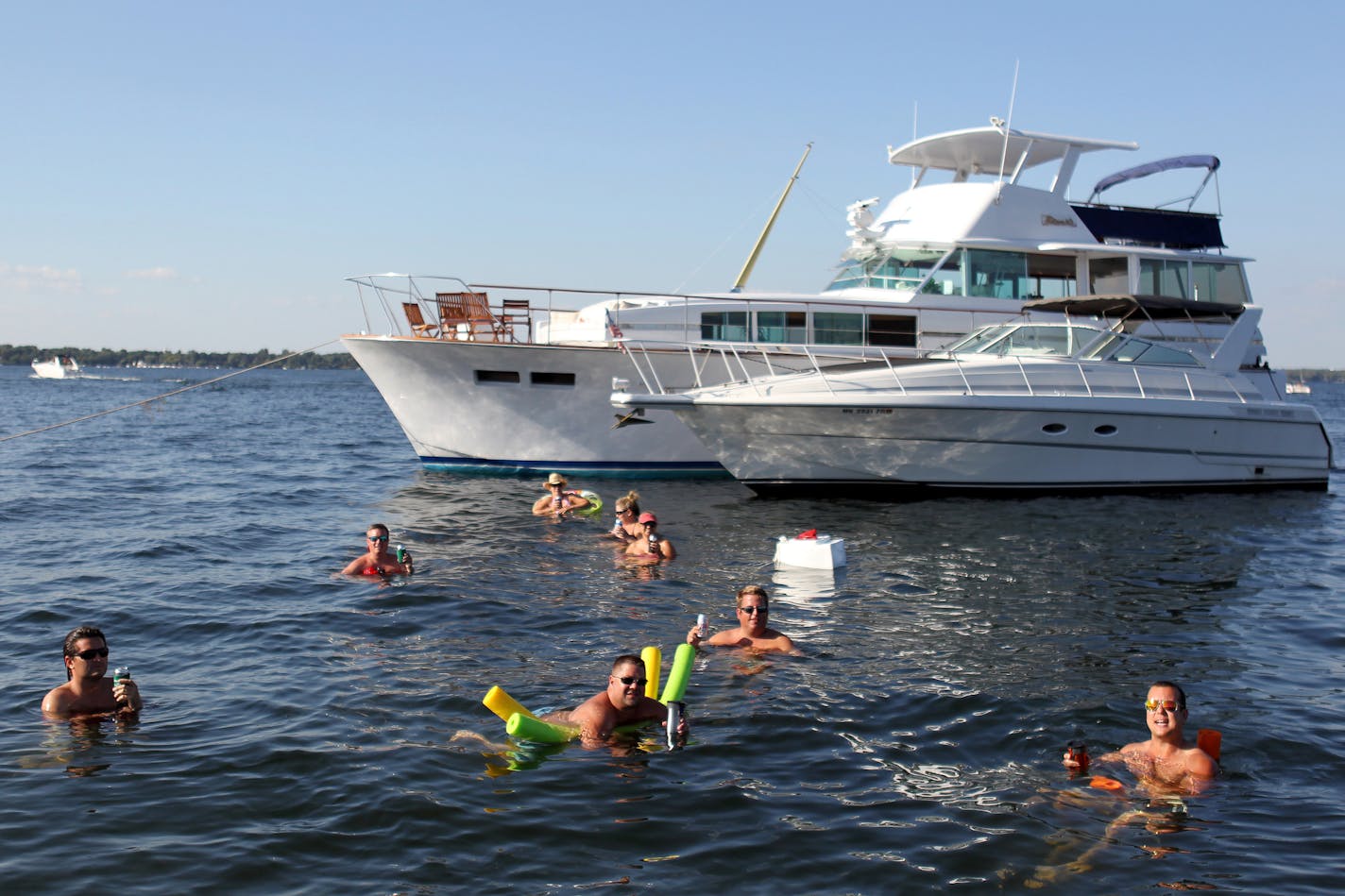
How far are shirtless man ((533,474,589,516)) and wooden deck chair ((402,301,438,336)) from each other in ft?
15.9

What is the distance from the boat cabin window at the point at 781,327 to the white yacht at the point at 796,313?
1.1 inches

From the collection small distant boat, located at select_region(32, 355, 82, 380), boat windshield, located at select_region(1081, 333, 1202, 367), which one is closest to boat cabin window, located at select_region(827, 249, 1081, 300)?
boat windshield, located at select_region(1081, 333, 1202, 367)

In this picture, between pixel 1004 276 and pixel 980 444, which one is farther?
pixel 1004 276

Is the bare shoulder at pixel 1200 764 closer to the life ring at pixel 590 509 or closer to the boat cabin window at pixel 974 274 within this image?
the life ring at pixel 590 509

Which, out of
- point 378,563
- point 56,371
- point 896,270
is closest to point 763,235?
point 896,270

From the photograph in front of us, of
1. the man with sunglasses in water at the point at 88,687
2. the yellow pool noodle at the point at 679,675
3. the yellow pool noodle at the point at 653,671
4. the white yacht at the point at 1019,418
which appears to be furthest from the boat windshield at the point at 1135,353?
the man with sunglasses in water at the point at 88,687

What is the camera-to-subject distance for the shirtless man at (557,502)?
15.9m

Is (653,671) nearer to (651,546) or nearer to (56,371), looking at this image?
(651,546)

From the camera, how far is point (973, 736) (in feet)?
24.2

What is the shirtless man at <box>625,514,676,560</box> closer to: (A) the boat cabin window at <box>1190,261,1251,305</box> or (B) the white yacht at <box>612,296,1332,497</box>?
(B) the white yacht at <box>612,296,1332,497</box>

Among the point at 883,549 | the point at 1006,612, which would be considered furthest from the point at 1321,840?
the point at 883,549

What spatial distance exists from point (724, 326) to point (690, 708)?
12520 mm

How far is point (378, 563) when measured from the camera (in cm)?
1196

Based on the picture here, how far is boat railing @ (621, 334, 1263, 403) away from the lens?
1661 centimetres
